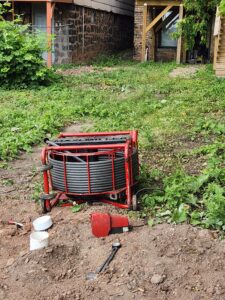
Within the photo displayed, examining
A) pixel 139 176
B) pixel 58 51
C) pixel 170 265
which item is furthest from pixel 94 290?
pixel 58 51

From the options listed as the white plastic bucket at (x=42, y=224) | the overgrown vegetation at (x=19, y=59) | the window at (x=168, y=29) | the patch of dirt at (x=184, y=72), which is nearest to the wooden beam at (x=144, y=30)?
the window at (x=168, y=29)

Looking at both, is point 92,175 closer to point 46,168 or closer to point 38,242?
point 46,168

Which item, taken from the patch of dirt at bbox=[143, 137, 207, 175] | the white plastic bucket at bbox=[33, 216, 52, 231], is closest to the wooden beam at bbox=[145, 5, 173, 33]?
the patch of dirt at bbox=[143, 137, 207, 175]

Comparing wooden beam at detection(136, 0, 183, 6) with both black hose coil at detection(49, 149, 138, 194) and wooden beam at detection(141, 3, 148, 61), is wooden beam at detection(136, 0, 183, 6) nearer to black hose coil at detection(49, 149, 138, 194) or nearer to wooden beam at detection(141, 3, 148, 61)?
wooden beam at detection(141, 3, 148, 61)

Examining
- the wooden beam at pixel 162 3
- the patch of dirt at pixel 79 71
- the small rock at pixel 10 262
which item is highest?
the wooden beam at pixel 162 3

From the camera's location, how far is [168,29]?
1989 cm

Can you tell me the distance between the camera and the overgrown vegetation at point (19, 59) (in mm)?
11609

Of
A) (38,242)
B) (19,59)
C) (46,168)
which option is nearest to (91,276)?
(38,242)

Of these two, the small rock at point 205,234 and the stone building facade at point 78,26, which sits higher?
the stone building facade at point 78,26

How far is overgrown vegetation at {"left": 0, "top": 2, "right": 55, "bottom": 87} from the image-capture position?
457 inches

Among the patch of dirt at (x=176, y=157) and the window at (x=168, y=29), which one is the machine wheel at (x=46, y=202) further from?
the window at (x=168, y=29)

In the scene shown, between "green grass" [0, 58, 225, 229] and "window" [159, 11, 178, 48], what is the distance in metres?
5.92

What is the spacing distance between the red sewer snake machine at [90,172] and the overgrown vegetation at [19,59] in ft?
23.6

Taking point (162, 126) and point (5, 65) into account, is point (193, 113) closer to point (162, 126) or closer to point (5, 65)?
point (162, 126)
